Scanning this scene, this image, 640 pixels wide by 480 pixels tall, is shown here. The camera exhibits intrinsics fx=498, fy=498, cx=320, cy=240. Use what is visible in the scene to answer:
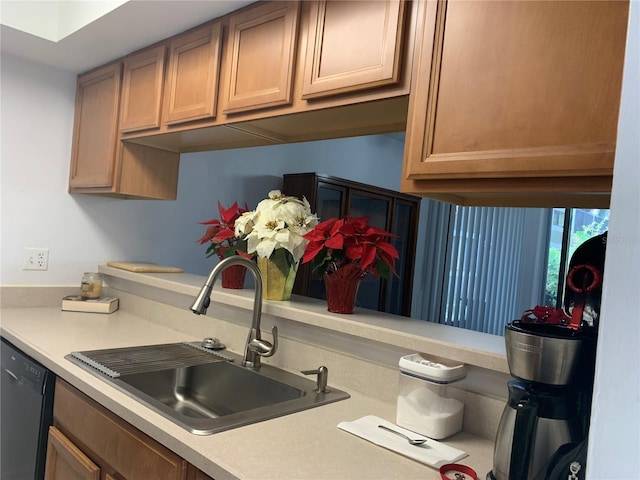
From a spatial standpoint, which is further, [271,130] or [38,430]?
[271,130]

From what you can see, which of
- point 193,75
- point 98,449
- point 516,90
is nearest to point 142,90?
point 193,75

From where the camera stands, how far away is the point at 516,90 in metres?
1.04

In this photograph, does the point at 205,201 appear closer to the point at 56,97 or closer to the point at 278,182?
the point at 278,182

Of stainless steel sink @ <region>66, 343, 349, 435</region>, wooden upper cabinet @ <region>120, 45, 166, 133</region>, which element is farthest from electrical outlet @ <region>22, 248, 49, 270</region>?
stainless steel sink @ <region>66, 343, 349, 435</region>

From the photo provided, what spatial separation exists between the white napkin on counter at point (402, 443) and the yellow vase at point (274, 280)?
23.4 inches

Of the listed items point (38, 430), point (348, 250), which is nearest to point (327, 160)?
point (348, 250)

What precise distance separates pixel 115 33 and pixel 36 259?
119 cm

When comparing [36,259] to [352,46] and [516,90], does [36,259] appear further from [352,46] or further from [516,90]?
[516,90]

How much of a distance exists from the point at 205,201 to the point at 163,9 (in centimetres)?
144

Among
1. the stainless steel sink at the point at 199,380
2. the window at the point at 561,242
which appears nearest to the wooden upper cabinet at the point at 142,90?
the stainless steel sink at the point at 199,380

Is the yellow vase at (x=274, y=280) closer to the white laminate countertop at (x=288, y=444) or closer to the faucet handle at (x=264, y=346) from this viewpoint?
the faucet handle at (x=264, y=346)

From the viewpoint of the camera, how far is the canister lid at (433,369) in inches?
44.3

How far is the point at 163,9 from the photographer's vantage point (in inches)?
68.4

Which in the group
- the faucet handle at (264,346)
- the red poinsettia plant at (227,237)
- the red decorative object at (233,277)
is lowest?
the faucet handle at (264,346)
